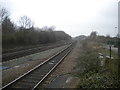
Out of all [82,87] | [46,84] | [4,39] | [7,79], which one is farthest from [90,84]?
[4,39]

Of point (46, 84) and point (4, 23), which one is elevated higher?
point (4, 23)

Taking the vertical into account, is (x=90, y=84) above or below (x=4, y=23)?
below

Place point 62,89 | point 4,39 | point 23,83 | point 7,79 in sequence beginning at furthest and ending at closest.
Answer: point 4,39
point 7,79
point 23,83
point 62,89

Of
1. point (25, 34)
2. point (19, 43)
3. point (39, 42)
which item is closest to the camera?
point (19, 43)

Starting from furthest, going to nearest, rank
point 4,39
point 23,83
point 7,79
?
point 4,39, point 7,79, point 23,83

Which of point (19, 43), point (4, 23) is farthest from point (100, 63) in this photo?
point (4, 23)

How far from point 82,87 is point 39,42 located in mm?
56810

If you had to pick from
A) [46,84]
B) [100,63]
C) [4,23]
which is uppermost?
[4,23]

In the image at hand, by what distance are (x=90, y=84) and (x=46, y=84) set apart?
8.14ft

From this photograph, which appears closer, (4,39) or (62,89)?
(62,89)

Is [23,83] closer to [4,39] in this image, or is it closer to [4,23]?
[4,39]

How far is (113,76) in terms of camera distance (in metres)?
9.21

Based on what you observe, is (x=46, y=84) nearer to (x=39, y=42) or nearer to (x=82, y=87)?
(x=82, y=87)

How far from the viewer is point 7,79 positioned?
36.1 ft
